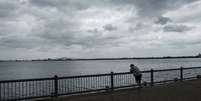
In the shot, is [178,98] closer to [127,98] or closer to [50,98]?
[127,98]

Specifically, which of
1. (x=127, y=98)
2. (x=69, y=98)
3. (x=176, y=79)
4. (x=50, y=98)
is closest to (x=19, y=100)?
(x=50, y=98)

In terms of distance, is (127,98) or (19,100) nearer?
(19,100)

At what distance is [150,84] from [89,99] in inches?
302

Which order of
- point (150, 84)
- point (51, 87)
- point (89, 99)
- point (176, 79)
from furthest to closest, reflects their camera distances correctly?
point (176, 79)
point (150, 84)
point (51, 87)
point (89, 99)

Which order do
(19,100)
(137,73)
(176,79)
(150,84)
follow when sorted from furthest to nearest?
1. (176,79)
2. (150,84)
3. (137,73)
4. (19,100)

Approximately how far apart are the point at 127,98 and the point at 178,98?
2470mm

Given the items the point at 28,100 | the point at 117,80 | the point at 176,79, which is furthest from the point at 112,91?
the point at 176,79

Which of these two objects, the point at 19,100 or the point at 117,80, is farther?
the point at 117,80

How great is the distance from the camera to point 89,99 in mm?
13586

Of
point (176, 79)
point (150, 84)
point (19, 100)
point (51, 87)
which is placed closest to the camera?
point (19, 100)

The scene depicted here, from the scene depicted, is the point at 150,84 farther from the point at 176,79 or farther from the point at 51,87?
the point at 51,87

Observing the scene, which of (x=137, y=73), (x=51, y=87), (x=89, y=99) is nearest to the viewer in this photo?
(x=89, y=99)

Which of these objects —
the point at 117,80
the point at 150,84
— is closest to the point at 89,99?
the point at 117,80

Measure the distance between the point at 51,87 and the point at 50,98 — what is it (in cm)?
206
